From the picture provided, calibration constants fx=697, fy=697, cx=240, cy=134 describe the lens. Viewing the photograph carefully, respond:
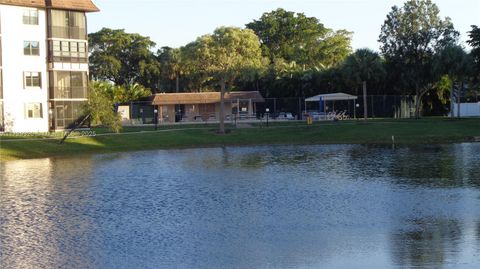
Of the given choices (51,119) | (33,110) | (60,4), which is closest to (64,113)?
(51,119)

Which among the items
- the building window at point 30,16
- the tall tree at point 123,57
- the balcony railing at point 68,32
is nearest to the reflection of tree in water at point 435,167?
the balcony railing at point 68,32

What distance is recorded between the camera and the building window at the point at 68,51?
63.1m

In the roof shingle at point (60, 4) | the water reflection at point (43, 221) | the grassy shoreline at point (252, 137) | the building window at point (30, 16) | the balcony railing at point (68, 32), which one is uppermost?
the roof shingle at point (60, 4)

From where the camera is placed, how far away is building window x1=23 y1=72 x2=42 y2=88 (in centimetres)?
6212

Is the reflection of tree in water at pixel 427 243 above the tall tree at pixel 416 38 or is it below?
below

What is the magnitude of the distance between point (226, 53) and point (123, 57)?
18.5 meters

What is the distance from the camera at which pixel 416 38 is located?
70188 mm

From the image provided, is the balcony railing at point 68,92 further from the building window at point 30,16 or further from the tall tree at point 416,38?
the tall tree at point 416,38

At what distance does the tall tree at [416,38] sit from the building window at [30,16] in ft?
114

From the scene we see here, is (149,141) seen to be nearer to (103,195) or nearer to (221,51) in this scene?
(103,195)

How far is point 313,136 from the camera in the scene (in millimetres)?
56375

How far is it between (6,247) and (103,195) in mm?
9309

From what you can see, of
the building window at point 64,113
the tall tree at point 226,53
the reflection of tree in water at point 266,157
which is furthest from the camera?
the tall tree at point 226,53

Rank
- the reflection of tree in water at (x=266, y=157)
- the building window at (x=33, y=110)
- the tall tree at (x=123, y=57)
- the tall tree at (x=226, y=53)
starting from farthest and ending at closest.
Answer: the tall tree at (x=123, y=57) < the tall tree at (x=226, y=53) < the building window at (x=33, y=110) < the reflection of tree in water at (x=266, y=157)
